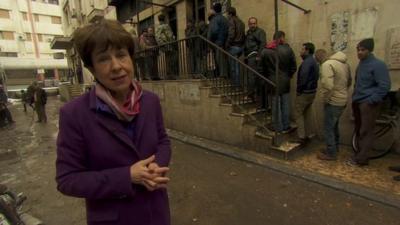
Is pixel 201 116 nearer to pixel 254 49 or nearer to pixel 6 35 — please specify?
pixel 254 49

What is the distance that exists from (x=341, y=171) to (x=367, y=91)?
50.6 inches

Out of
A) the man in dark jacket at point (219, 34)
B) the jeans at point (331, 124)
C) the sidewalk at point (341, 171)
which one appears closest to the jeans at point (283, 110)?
the sidewalk at point (341, 171)

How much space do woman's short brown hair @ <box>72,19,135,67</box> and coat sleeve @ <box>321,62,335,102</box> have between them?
3.77 m

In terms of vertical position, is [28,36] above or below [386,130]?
above

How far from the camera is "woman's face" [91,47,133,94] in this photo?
126 cm

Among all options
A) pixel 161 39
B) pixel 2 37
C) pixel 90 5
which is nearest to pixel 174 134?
pixel 161 39

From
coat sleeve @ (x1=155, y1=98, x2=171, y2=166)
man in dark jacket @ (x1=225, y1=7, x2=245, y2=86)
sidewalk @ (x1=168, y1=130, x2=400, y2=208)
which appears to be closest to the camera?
coat sleeve @ (x1=155, y1=98, x2=171, y2=166)

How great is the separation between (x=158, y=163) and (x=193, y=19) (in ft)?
26.3

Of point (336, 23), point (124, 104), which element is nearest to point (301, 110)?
point (336, 23)

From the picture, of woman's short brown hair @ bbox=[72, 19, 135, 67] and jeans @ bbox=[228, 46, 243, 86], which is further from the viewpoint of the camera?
jeans @ bbox=[228, 46, 243, 86]

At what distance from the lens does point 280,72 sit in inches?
192

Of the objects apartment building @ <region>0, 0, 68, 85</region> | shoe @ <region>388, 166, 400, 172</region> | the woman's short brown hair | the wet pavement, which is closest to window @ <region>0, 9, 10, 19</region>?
apartment building @ <region>0, 0, 68, 85</region>

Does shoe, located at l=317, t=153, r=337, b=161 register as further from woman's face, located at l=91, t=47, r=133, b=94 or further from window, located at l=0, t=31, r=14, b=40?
window, located at l=0, t=31, r=14, b=40

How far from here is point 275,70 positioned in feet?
15.8
